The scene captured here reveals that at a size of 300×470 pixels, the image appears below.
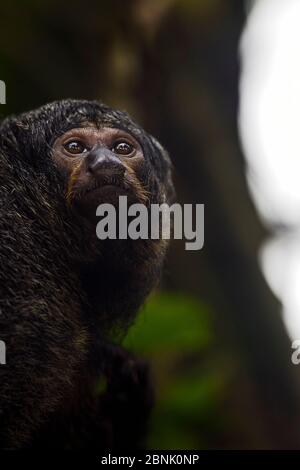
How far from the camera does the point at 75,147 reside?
1615mm

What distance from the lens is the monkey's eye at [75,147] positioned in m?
1.60

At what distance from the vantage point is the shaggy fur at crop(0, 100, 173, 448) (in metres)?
1.53

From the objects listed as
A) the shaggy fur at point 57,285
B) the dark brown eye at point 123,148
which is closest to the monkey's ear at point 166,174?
the shaggy fur at point 57,285

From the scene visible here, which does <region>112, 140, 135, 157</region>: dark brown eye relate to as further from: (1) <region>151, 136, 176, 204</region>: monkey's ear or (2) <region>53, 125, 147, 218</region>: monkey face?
(1) <region>151, 136, 176, 204</region>: monkey's ear

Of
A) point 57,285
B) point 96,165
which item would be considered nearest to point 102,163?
point 96,165

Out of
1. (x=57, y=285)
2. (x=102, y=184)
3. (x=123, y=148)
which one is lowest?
(x=57, y=285)

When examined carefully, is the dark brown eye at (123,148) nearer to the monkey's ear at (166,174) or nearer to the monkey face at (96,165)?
the monkey face at (96,165)

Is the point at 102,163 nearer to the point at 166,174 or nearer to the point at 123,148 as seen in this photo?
the point at 123,148

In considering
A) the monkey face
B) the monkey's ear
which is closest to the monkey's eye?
the monkey face

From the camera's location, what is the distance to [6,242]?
158 cm

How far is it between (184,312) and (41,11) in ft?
3.14

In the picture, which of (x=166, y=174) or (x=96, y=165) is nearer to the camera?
(x=96, y=165)

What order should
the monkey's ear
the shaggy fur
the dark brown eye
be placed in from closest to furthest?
the shaggy fur, the dark brown eye, the monkey's ear

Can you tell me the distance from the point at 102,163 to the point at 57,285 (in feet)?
0.85
